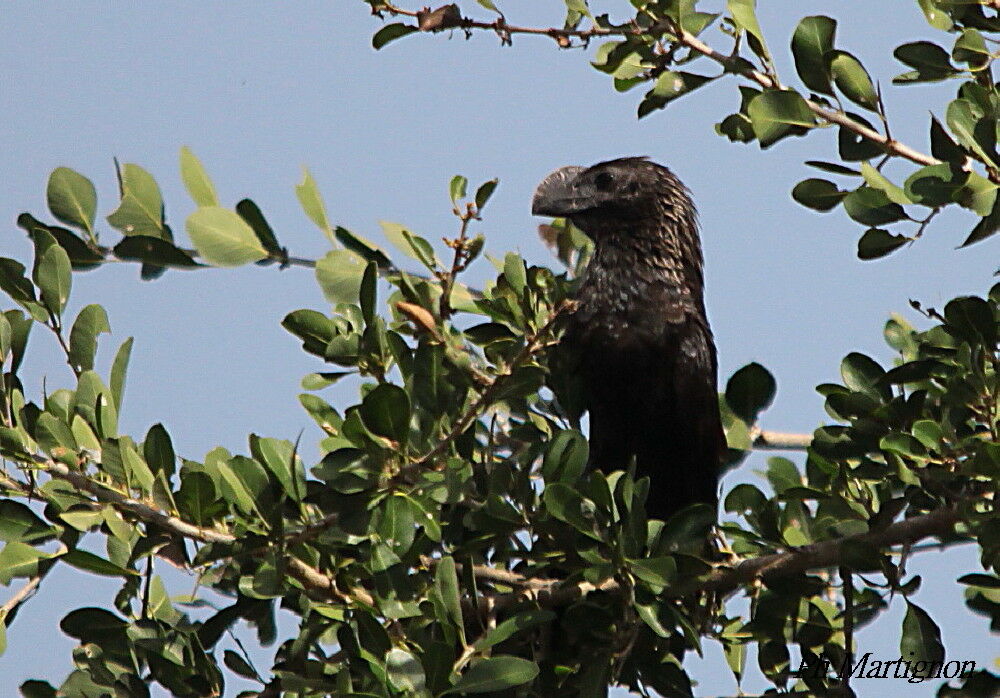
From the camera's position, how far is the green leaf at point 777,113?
8.55 ft

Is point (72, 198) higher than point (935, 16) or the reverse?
the reverse

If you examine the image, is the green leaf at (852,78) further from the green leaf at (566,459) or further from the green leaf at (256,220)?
the green leaf at (256,220)

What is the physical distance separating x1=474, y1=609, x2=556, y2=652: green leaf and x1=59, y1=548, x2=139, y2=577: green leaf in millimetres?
770

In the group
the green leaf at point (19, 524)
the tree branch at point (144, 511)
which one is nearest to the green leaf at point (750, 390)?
the tree branch at point (144, 511)

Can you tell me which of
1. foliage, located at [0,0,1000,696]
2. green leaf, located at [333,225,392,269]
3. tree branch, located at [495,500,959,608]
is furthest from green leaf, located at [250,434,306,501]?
green leaf, located at [333,225,392,269]

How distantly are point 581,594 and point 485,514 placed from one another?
0.33 metres

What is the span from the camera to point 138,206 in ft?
9.52

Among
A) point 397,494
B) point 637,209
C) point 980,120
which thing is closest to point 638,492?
point 397,494

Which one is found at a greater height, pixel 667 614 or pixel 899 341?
pixel 899 341

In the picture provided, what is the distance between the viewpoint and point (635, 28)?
9.58ft

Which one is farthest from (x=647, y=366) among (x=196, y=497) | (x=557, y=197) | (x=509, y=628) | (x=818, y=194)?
(x=196, y=497)

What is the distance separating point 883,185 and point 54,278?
1825 mm

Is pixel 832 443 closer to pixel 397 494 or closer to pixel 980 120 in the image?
pixel 980 120

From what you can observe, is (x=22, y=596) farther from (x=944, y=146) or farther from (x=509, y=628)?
(x=944, y=146)
